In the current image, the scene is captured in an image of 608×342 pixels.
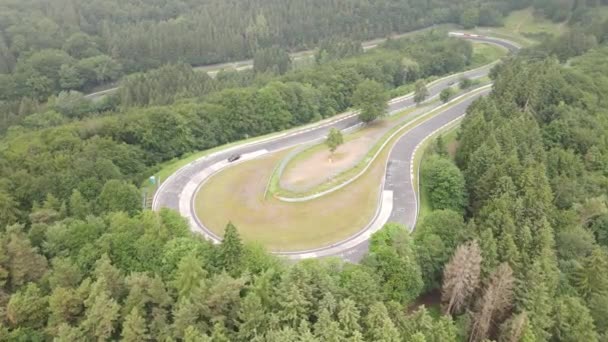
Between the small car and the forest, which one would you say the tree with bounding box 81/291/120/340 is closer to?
the forest

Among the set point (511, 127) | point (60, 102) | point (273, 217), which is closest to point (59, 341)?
point (273, 217)

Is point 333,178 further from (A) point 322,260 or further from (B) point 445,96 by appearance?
(B) point 445,96

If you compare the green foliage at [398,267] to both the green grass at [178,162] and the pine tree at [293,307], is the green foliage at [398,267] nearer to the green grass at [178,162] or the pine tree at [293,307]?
the pine tree at [293,307]

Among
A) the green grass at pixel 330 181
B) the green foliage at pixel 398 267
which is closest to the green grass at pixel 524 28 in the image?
the green grass at pixel 330 181

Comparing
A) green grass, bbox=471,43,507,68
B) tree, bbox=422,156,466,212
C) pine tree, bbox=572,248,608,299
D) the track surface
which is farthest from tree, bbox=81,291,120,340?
green grass, bbox=471,43,507,68

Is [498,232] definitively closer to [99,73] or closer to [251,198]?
[251,198]

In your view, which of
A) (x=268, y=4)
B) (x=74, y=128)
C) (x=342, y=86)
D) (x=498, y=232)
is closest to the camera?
(x=498, y=232)
